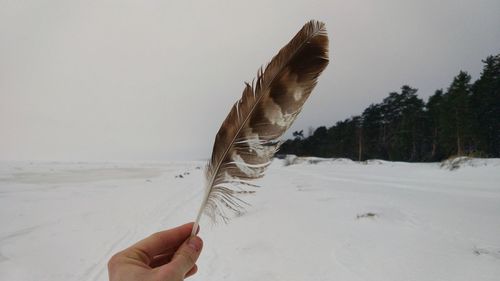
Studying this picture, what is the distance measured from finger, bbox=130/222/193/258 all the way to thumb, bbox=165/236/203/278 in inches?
2.5

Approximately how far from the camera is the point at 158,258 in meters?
1.33

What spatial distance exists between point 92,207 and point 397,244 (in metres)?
9.87

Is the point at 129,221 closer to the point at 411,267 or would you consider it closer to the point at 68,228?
the point at 68,228

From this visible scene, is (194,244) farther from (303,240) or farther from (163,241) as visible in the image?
(303,240)

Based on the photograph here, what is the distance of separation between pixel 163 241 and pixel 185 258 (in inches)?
6.9

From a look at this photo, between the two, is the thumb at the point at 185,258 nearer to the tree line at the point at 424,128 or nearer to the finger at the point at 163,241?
the finger at the point at 163,241

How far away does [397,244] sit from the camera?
3.76 m

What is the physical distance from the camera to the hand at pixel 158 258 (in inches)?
39.8

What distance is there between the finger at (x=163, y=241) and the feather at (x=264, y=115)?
206 millimetres

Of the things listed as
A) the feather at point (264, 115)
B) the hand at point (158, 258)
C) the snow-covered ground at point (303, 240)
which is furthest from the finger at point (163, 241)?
the snow-covered ground at point (303, 240)

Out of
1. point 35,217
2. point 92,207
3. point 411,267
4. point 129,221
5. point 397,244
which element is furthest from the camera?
point 92,207

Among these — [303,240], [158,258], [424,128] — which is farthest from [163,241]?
[424,128]

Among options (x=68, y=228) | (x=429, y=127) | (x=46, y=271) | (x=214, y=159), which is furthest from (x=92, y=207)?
(x=429, y=127)

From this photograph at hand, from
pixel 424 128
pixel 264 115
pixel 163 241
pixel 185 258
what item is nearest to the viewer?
pixel 185 258
